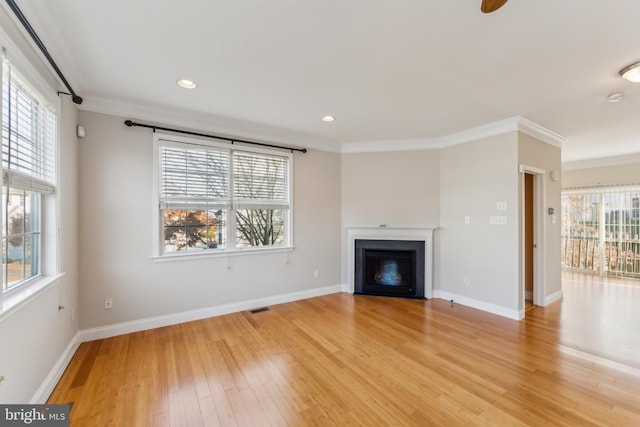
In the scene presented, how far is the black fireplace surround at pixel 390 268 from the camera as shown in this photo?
4242mm

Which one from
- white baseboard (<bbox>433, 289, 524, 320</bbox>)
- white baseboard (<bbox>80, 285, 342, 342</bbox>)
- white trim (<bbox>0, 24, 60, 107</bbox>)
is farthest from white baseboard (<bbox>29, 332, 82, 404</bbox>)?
white baseboard (<bbox>433, 289, 524, 320</bbox>)

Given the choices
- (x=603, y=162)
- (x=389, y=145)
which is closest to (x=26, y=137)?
(x=389, y=145)

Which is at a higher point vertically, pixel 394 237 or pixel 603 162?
pixel 603 162

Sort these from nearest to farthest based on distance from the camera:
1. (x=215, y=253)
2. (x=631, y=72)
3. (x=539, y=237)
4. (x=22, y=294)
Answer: (x=22, y=294)
(x=631, y=72)
(x=215, y=253)
(x=539, y=237)

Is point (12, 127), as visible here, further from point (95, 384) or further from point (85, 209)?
point (95, 384)

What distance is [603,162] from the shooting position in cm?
570

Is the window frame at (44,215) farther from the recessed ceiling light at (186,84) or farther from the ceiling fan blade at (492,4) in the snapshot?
the ceiling fan blade at (492,4)

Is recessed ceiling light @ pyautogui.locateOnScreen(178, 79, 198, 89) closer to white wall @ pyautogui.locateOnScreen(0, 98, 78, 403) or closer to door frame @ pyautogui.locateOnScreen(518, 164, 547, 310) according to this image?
white wall @ pyautogui.locateOnScreen(0, 98, 78, 403)

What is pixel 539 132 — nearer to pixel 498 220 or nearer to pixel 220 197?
pixel 498 220

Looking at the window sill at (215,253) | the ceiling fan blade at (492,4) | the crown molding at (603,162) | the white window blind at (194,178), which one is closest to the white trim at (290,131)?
the white window blind at (194,178)

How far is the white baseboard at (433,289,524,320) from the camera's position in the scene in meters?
Answer: 3.38

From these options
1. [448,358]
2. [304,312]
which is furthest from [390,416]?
[304,312]

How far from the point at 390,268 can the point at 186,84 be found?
383 centimetres

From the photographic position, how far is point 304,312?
3605 mm
